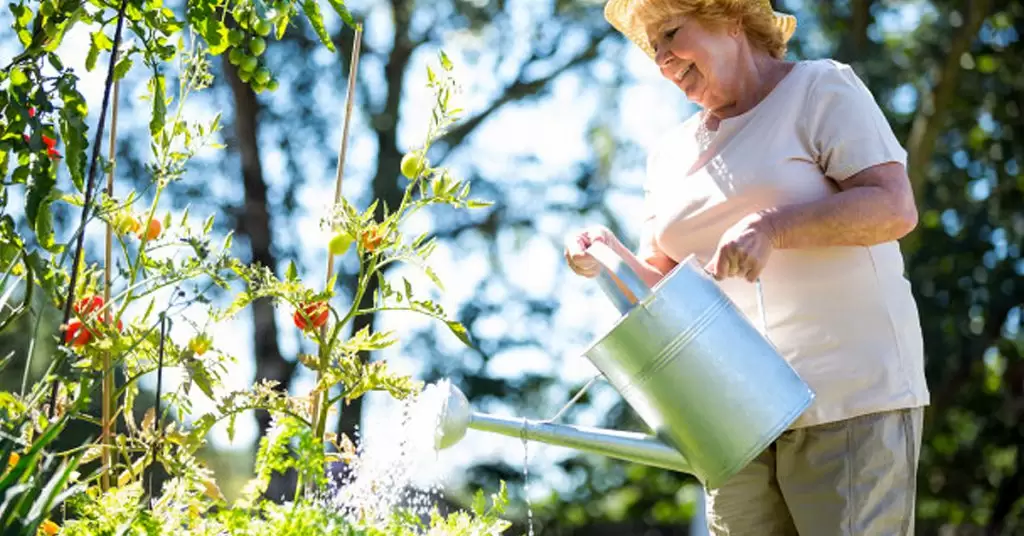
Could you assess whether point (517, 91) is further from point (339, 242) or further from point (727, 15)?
point (339, 242)

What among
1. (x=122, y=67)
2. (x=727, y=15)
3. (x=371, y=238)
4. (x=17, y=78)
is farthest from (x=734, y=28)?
(x=17, y=78)

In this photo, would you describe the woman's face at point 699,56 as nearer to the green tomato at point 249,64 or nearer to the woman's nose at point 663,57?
the woman's nose at point 663,57

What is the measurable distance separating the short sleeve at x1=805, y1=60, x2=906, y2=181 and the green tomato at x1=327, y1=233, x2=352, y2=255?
0.56 metres

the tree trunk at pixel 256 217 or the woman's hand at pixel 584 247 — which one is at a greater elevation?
the tree trunk at pixel 256 217

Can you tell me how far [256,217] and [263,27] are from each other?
18.0 ft

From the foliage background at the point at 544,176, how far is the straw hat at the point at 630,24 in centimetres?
470

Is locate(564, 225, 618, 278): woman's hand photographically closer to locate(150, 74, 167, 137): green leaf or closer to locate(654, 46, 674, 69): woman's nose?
locate(654, 46, 674, 69): woman's nose

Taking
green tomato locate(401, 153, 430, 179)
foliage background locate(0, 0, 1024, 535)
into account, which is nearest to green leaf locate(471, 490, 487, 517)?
green tomato locate(401, 153, 430, 179)

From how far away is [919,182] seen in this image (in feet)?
21.1

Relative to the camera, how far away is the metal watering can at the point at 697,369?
1.47 metres

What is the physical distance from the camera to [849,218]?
150 cm

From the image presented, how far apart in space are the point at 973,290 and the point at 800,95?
5807mm

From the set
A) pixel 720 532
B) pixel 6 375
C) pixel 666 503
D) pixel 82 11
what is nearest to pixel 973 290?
pixel 666 503

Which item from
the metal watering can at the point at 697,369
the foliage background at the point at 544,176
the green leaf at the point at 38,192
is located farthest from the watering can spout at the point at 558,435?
the foliage background at the point at 544,176
